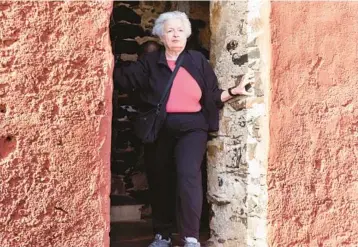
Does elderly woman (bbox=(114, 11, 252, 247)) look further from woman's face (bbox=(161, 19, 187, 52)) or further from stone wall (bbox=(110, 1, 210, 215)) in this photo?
stone wall (bbox=(110, 1, 210, 215))

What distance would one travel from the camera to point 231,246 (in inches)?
136

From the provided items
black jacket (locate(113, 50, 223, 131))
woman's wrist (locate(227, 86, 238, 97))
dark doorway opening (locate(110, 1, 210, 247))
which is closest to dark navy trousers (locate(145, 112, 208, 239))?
black jacket (locate(113, 50, 223, 131))

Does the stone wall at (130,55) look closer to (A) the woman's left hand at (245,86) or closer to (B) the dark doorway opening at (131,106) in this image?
(B) the dark doorway opening at (131,106)

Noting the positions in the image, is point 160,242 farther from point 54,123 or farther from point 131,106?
point 131,106

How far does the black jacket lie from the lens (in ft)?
11.6

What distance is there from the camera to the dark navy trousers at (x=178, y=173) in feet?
11.0

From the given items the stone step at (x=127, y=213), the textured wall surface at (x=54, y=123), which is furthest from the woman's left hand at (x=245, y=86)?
the stone step at (x=127, y=213)

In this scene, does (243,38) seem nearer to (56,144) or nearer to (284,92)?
(284,92)

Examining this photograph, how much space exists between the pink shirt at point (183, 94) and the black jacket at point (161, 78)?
4 cm

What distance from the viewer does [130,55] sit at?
484 cm

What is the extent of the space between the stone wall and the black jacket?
3.89 feet

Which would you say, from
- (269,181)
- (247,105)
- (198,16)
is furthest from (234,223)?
(198,16)

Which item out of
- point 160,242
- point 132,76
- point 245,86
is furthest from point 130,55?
point 160,242

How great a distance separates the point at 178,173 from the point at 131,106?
5.17 feet
